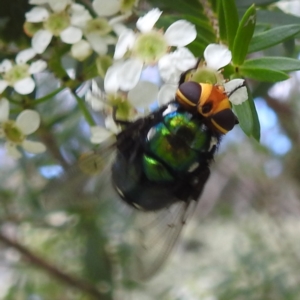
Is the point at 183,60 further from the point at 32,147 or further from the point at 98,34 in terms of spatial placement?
the point at 32,147

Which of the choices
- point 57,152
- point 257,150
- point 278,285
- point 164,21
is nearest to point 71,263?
point 57,152

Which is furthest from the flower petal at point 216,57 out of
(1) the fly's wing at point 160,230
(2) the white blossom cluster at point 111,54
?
(1) the fly's wing at point 160,230

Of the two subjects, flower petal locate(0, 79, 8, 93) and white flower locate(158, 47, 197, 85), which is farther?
flower petal locate(0, 79, 8, 93)

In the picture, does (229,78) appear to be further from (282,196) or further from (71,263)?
(282,196)

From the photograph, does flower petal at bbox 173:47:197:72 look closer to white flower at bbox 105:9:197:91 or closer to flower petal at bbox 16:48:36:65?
white flower at bbox 105:9:197:91

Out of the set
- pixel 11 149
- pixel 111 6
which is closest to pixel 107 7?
pixel 111 6

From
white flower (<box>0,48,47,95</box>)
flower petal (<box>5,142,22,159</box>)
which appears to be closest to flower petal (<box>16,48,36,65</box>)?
white flower (<box>0,48,47,95</box>)
